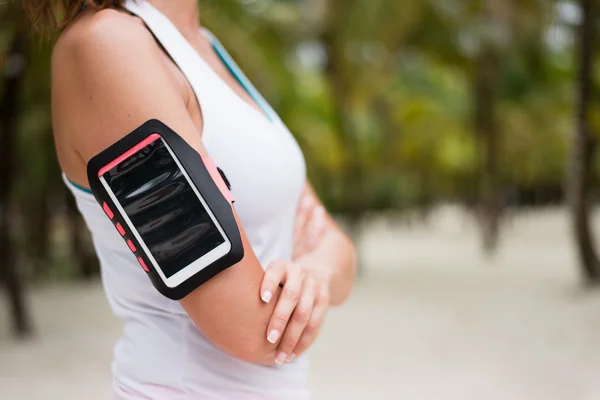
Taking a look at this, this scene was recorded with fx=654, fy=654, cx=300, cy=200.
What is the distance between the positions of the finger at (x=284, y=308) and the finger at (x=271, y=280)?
0.01m

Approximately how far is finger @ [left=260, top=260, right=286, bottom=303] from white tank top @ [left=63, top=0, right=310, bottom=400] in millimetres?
88

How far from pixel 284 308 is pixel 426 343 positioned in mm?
6711

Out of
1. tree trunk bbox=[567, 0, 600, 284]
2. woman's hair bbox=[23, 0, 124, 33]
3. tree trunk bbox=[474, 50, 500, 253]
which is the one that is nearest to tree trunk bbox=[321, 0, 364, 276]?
tree trunk bbox=[474, 50, 500, 253]

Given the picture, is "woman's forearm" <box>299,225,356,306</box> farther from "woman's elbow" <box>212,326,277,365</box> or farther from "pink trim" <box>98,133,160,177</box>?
"pink trim" <box>98,133,160,177</box>

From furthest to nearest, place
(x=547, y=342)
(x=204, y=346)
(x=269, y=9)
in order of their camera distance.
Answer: (x=269, y=9)
(x=547, y=342)
(x=204, y=346)

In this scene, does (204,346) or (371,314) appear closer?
(204,346)

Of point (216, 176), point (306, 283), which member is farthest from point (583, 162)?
point (216, 176)

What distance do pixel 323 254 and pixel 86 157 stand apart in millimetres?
387

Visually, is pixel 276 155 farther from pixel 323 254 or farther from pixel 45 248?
pixel 45 248

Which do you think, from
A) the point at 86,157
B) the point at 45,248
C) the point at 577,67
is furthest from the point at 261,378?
the point at 45,248

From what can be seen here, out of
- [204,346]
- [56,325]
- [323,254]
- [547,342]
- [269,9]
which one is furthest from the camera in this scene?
[269,9]

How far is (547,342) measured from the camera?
6.88 m

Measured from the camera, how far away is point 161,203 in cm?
70

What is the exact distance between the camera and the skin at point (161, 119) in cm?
71
